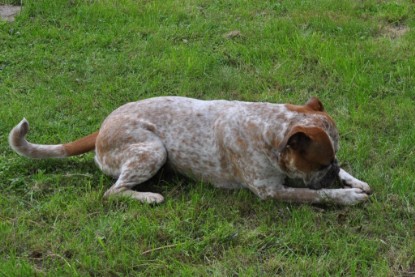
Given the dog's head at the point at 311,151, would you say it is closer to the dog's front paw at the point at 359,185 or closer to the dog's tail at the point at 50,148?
the dog's front paw at the point at 359,185

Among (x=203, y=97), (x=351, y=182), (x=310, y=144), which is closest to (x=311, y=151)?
(x=310, y=144)

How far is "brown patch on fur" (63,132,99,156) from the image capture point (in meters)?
6.02

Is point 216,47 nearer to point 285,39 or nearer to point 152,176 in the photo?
point 285,39

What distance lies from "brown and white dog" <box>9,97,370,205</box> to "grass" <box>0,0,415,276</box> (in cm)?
16

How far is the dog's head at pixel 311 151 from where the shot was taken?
197 inches

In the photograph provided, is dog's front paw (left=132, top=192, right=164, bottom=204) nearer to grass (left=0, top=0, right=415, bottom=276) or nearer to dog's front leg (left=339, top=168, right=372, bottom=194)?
grass (left=0, top=0, right=415, bottom=276)

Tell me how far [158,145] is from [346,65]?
2.93 metres

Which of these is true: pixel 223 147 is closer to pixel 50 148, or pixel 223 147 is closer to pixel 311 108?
pixel 311 108

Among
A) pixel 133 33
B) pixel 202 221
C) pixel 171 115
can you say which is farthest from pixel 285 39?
pixel 202 221

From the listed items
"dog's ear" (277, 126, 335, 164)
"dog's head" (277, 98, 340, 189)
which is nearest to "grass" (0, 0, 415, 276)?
"dog's head" (277, 98, 340, 189)

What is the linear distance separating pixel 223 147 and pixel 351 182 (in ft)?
3.79

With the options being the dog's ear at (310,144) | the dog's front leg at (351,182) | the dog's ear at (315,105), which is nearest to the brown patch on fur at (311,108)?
the dog's ear at (315,105)

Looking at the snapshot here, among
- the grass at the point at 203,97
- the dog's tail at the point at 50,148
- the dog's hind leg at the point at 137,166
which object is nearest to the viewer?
the grass at the point at 203,97

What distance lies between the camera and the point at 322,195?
17.4ft
